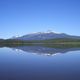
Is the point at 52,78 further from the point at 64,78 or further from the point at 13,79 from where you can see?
the point at 13,79

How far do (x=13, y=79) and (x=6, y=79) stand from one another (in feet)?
1.33

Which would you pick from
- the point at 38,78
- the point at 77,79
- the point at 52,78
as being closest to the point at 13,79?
the point at 38,78

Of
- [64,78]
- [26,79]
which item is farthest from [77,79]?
[26,79]

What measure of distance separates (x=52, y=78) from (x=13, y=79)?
2.27 metres

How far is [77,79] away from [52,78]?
1.45 metres

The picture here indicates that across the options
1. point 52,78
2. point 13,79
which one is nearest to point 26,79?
point 13,79

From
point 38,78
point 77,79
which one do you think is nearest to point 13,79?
point 38,78

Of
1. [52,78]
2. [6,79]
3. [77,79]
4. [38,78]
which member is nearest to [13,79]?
[6,79]

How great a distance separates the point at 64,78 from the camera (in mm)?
11438

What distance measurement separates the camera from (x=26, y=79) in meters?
11.1

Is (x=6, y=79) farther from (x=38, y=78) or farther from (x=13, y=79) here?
(x=38, y=78)

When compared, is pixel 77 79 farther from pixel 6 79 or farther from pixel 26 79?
pixel 6 79

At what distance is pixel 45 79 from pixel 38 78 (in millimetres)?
468

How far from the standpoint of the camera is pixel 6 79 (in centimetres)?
1112
